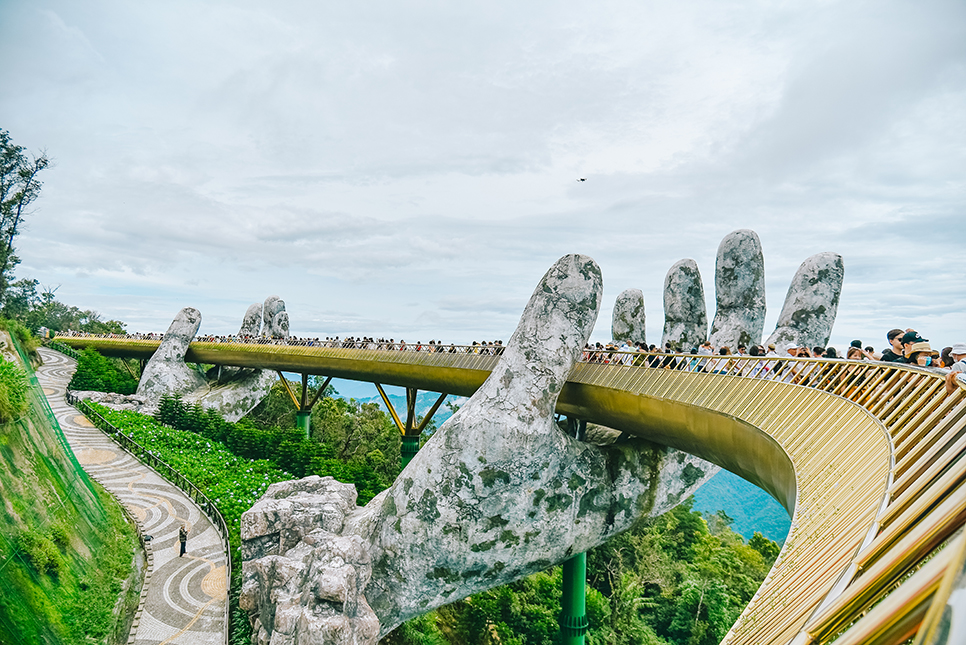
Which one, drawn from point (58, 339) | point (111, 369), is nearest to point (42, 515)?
point (111, 369)

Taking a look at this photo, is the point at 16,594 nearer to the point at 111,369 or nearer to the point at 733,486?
the point at 111,369

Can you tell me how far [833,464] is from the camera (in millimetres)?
5145

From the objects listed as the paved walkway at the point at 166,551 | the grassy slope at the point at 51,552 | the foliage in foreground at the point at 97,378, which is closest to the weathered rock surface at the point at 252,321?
the foliage in foreground at the point at 97,378

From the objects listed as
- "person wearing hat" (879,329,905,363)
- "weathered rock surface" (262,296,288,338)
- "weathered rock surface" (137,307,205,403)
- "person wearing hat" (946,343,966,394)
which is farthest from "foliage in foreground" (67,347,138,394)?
"person wearing hat" (946,343,966,394)

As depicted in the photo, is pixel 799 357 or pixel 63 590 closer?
pixel 799 357

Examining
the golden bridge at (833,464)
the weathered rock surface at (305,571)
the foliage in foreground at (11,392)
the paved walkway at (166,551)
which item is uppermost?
the golden bridge at (833,464)

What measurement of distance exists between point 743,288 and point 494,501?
9.59 meters

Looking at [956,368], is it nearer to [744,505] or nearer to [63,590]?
[63,590]

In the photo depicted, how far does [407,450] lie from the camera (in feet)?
→ 72.8

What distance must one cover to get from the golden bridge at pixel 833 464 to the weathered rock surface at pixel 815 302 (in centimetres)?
501

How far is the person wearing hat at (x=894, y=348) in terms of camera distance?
7008 mm

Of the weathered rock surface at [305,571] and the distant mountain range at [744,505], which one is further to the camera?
the distant mountain range at [744,505]

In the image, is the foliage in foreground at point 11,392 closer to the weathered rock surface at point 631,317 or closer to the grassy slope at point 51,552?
the grassy slope at point 51,552

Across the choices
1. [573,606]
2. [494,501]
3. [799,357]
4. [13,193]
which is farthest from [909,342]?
[13,193]
